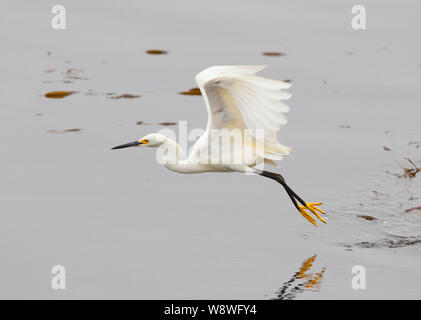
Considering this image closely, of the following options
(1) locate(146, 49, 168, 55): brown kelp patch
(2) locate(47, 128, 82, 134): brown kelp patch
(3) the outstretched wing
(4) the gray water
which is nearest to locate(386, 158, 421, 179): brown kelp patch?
(4) the gray water

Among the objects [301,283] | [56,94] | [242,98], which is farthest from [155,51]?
[301,283]

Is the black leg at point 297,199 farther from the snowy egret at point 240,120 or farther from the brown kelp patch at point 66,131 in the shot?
the brown kelp patch at point 66,131

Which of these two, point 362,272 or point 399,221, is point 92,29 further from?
point 362,272

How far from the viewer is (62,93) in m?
12.5

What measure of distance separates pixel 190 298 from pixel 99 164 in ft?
10.6

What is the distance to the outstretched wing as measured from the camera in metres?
7.71

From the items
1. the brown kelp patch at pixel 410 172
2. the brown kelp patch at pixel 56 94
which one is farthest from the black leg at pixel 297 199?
the brown kelp patch at pixel 56 94

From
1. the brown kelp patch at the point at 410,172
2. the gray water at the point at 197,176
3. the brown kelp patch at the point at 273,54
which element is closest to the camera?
the gray water at the point at 197,176

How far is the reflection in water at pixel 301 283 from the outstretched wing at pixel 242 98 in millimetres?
1183

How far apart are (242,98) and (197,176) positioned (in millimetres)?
2564

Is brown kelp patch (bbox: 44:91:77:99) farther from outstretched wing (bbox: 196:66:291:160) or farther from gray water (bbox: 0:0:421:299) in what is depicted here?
outstretched wing (bbox: 196:66:291:160)

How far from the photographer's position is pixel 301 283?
7.86m

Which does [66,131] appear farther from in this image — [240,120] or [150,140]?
[240,120]

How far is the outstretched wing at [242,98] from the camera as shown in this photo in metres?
7.71
